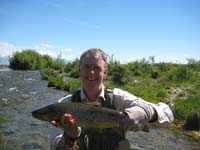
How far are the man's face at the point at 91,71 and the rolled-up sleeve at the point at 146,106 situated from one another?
336mm

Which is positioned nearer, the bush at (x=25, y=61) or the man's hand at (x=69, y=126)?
the man's hand at (x=69, y=126)

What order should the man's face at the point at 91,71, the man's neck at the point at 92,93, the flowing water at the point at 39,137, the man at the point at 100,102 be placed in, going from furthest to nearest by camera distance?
1. the flowing water at the point at 39,137
2. the man's neck at the point at 92,93
3. the man's face at the point at 91,71
4. the man at the point at 100,102

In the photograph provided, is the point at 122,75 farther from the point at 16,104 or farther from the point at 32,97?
the point at 16,104

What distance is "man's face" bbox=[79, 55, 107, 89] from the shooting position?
14.4 ft

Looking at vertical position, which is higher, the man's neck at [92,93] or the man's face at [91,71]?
the man's face at [91,71]

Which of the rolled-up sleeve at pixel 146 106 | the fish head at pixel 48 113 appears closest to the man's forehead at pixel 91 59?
the rolled-up sleeve at pixel 146 106

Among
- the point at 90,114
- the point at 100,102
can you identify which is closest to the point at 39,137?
the point at 100,102

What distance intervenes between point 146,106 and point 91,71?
3.19 feet

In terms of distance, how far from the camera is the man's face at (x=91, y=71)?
439 centimetres

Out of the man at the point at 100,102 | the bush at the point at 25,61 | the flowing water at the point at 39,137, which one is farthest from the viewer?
the bush at the point at 25,61

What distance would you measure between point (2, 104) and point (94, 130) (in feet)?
50.7

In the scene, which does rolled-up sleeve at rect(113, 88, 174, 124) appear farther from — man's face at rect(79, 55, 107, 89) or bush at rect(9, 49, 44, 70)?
bush at rect(9, 49, 44, 70)

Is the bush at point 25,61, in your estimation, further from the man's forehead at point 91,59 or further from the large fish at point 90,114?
the large fish at point 90,114

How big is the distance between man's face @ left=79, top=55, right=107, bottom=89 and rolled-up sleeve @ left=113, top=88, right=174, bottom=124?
13.2 inches
